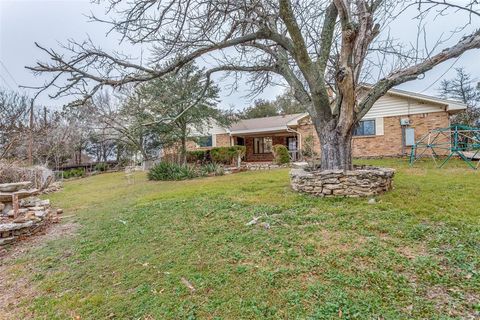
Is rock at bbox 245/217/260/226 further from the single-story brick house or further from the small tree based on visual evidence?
the single-story brick house

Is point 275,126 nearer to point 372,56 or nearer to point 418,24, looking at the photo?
point 372,56

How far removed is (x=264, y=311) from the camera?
2115 mm

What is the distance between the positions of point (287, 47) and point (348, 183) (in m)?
3.34

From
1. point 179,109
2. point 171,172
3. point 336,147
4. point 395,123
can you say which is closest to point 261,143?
point 179,109

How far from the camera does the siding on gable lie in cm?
1238

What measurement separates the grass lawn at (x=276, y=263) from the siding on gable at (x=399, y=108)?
896 cm

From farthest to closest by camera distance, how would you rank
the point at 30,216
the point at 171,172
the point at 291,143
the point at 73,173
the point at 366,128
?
the point at 291,143, the point at 73,173, the point at 366,128, the point at 171,172, the point at 30,216

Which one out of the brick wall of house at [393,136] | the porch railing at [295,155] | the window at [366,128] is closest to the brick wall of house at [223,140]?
the porch railing at [295,155]

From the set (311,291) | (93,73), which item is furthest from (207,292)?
(93,73)

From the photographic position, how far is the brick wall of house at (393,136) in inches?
483

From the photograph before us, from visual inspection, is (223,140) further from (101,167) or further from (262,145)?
(101,167)

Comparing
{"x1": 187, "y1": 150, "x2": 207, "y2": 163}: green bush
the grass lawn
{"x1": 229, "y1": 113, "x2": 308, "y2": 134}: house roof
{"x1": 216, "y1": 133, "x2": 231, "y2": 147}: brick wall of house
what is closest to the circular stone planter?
the grass lawn

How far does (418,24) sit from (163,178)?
10.8 metres

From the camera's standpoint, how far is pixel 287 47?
568 centimetres
